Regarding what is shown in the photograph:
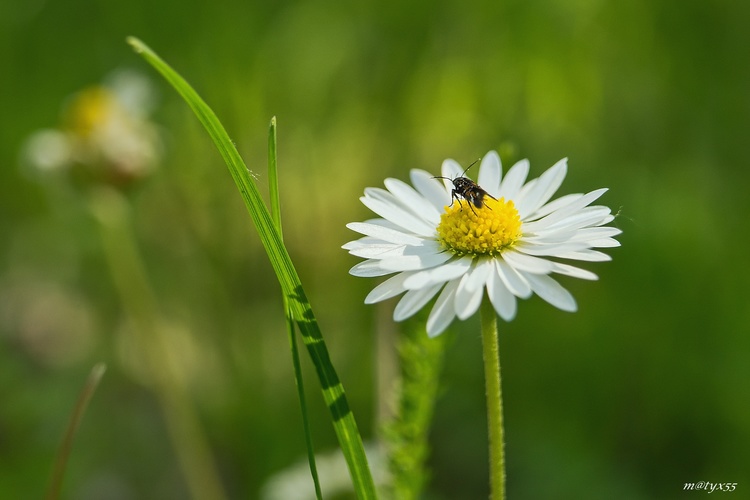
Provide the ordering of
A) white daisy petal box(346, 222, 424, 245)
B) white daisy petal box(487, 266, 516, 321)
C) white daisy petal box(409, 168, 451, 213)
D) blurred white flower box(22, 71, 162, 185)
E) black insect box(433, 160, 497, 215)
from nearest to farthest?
white daisy petal box(487, 266, 516, 321) → white daisy petal box(346, 222, 424, 245) → black insect box(433, 160, 497, 215) → white daisy petal box(409, 168, 451, 213) → blurred white flower box(22, 71, 162, 185)

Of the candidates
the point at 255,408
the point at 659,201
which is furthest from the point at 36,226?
the point at 659,201

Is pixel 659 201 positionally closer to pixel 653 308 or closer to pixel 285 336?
pixel 653 308

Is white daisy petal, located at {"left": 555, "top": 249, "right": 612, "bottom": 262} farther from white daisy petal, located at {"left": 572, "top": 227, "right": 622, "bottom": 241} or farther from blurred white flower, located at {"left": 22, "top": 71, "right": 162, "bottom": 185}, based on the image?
blurred white flower, located at {"left": 22, "top": 71, "right": 162, "bottom": 185}

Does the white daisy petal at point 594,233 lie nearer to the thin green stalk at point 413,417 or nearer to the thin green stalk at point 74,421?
the thin green stalk at point 413,417

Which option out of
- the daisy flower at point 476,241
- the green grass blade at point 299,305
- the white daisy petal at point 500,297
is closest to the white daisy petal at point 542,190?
the daisy flower at point 476,241

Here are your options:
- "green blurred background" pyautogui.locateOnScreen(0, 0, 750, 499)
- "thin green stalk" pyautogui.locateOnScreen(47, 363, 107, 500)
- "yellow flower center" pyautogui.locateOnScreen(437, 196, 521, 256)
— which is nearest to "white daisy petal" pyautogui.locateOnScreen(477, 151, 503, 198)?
"yellow flower center" pyautogui.locateOnScreen(437, 196, 521, 256)

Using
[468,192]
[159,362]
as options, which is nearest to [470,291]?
[468,192]
